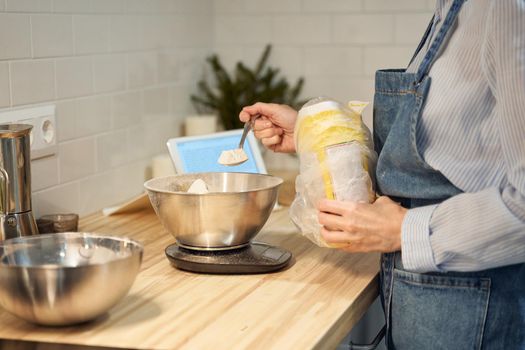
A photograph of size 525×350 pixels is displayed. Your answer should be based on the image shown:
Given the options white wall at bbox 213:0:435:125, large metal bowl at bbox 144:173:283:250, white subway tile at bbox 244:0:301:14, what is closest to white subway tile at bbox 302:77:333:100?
white wall at bbox 213:0:435:125

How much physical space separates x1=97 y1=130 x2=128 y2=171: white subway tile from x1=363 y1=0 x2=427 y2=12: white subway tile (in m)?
0.86

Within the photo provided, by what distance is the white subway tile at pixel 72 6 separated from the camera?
6.13 ft

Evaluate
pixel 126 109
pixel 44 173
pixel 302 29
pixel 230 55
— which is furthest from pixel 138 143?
pixel 302 29

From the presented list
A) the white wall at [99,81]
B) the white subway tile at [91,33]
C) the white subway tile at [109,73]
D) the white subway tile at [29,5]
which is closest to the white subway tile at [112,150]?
the white wall at [99,81]

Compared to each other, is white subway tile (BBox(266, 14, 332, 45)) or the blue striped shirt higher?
white subway tile (BBox(266, 14, 332, 45))

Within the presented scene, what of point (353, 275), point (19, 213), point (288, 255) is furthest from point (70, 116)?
point (353, 275)

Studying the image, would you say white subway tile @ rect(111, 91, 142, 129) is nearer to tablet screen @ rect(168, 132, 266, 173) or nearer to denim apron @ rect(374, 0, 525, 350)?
tablet screen @ rect(168, 132, 266, 173)

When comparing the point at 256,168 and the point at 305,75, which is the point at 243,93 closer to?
the point at 305,75

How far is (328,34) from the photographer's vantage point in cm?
259

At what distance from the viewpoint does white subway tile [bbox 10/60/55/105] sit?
173 cm

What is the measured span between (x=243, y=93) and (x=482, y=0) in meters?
1.39

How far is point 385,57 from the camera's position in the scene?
2539 mm

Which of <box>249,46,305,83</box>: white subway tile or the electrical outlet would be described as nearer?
the electrical outlet

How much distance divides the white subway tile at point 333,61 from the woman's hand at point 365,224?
1207 mm
